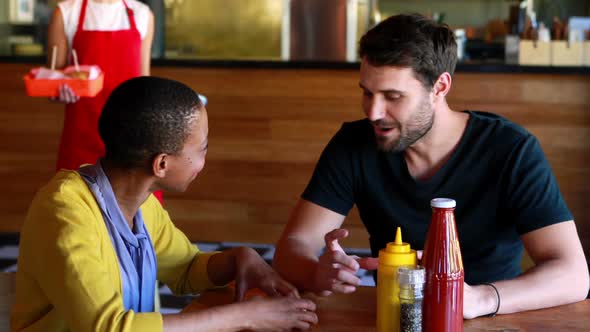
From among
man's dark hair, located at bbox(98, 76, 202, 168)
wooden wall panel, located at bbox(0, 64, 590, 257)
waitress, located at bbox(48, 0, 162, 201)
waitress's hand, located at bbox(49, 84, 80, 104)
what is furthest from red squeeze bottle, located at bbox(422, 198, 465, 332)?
wooden wall panel, located at bbox(0, 64, 590, 257)

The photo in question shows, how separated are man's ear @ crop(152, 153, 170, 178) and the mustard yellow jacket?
0.43 ft

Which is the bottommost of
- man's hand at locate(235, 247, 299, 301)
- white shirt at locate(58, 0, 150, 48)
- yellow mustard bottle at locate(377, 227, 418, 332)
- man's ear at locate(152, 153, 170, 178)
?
man's hand at locate(235, 247, 299, 301)

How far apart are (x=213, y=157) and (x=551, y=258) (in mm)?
3141

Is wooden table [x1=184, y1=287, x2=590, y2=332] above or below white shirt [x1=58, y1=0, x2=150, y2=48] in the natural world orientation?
below

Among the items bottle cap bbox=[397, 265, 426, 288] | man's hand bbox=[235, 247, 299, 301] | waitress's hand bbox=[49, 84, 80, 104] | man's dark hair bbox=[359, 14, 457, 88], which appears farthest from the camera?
waitress's hand bbox=[49, 84, 80, 104]

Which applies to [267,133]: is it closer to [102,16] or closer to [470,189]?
[102,16]

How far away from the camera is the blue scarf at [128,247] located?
1604 mm

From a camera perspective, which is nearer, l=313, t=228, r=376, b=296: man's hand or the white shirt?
l=313, t=228, r=376, b=296: man's hand

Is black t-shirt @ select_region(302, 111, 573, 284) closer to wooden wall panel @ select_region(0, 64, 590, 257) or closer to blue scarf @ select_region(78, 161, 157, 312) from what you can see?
blue scarf @ select_region(78, 161, 157, 312)

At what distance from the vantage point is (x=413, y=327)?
4.61ft

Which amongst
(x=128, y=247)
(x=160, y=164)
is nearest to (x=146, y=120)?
(x=160, y=164)

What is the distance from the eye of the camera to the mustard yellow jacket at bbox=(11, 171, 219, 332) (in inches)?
56.9

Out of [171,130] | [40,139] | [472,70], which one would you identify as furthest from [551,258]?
[40,139]

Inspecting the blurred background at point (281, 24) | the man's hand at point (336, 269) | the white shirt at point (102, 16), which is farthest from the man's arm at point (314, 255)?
the blurred background at point (281, 24)
